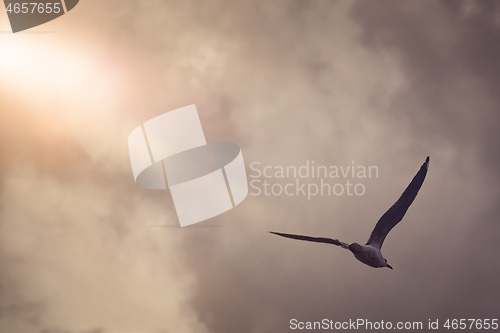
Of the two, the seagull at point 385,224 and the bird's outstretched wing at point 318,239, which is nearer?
the bird's outstretched wing at point 318,239

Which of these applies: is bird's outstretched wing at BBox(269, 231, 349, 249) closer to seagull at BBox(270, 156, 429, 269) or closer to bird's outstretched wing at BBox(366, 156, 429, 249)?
seagull at BBox(270, 156, 429, 269)

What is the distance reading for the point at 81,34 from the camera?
269 inches

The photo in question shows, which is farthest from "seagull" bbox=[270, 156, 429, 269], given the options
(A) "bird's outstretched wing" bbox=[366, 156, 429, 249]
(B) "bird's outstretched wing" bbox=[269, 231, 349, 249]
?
(B) "bird's outstretched wing" bbox=[269, 231, 349, 249]

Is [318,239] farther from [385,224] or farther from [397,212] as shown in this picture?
[397,212]

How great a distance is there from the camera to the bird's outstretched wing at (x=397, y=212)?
6.46 metres

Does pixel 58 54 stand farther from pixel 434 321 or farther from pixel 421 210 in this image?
pixel 434 321

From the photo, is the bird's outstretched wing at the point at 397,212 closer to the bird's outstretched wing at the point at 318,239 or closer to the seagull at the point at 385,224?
the seagull at the point at 385,224

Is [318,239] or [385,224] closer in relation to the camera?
[318,239]

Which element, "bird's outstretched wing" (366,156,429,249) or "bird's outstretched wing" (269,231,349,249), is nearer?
"bird's outstretched wing" (269,231,349,249)

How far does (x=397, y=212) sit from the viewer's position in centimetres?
652

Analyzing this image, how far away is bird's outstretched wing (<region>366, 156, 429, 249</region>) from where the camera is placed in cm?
646

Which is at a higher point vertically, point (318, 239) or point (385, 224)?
point (318, 239)

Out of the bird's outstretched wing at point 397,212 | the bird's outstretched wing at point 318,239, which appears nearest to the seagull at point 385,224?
the bird's outstretched wing at point 397,212

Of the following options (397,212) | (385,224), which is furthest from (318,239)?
(397,212)
